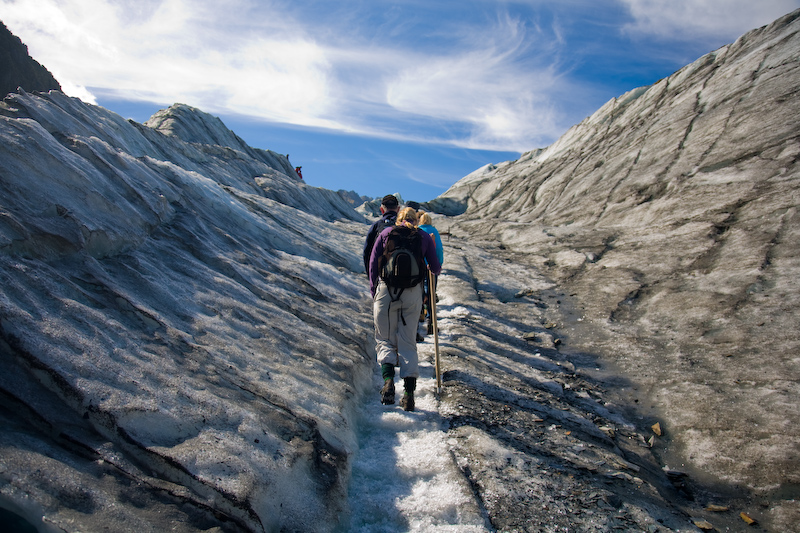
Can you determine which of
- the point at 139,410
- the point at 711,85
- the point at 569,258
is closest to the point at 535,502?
the point at 139,410

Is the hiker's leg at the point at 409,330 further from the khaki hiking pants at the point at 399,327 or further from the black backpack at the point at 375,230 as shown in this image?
the black backpack at the point at 375,230

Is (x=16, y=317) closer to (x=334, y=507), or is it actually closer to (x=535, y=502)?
(x=334, y=507)

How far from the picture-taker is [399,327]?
6426 millimetres

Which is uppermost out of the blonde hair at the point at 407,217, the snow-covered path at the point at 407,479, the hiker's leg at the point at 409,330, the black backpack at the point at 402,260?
the blonde hair at the point at 407,217

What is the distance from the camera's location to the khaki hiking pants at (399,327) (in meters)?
6.29

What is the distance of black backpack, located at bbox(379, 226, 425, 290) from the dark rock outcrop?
1917 inches

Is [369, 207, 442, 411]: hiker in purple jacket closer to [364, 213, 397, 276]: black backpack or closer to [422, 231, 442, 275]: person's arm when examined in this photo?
[422, 231, 442, 275]: person's arm

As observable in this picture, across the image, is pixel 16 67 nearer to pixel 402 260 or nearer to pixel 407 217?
pixel 407 217

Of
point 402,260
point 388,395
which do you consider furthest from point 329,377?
point 402,260

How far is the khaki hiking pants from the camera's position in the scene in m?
6.29

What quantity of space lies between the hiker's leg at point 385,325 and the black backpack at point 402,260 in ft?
0.78

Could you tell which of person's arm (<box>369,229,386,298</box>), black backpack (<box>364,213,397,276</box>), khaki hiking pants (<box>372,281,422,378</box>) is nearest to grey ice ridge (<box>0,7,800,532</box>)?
khaki hiking pants (<box>372,281,422,378</box>)

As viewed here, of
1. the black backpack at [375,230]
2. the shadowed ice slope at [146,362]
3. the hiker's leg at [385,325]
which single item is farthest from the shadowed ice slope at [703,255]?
the black backpack at [375,230]

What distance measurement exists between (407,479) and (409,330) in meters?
2.13
